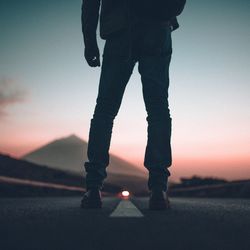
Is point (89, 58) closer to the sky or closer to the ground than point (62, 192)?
closer to the sky

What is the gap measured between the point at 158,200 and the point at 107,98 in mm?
1016

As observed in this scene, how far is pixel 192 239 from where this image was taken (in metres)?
1.34

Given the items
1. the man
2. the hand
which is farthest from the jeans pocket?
the hand

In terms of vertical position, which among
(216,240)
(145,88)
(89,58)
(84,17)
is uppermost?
(84,17)

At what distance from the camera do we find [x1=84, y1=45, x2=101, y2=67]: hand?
3.52 meters

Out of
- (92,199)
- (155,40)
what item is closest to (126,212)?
(92,199)

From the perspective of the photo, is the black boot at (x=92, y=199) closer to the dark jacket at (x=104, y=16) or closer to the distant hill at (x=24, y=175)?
the dark jacket at (x=104, y=16)

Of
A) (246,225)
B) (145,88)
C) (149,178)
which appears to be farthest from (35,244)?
(145,88)

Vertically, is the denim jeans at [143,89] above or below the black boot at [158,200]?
above

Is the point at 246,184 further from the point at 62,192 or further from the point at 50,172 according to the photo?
the point at 50,172

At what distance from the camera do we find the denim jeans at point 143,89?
10.4ft

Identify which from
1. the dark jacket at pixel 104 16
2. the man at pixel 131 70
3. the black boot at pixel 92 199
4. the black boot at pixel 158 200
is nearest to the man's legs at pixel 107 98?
the man at pixel 131 70

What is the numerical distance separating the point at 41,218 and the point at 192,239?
928mm

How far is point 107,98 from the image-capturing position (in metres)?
3.34
